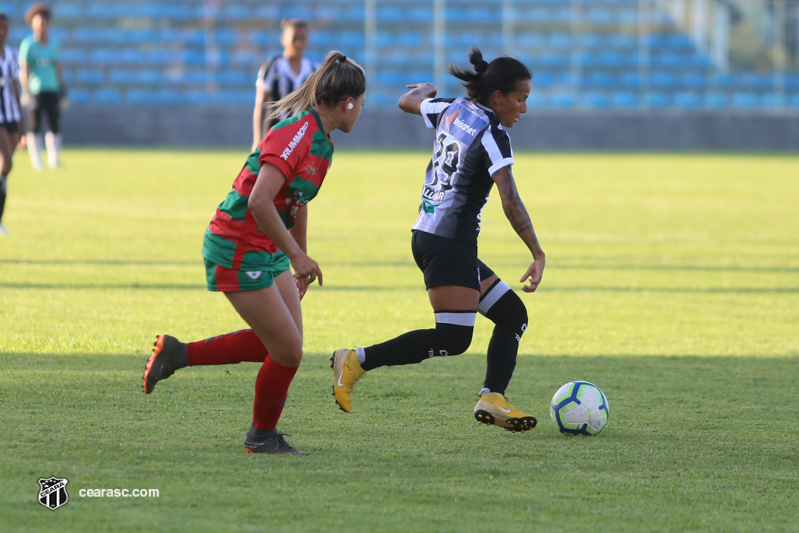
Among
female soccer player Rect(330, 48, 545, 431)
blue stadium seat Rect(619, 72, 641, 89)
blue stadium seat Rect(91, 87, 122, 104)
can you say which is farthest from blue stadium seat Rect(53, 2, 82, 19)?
female soccer player Rect(330, 48, 545, 431)

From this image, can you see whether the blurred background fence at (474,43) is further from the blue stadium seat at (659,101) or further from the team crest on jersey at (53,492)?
the team crest on jersey at (53,492)

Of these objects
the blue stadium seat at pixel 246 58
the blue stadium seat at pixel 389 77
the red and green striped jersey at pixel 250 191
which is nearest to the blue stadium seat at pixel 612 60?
the blue stadium seat at pixel 389 77

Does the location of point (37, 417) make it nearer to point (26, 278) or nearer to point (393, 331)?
point (393, 331)

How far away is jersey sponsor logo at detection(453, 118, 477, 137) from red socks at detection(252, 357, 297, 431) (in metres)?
1.35

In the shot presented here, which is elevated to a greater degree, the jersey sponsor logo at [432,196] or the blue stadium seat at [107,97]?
the jersey sponsor logo at [432,196]

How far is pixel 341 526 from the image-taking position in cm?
338

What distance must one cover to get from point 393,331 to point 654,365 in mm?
1834

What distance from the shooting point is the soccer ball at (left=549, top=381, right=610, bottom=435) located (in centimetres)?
476

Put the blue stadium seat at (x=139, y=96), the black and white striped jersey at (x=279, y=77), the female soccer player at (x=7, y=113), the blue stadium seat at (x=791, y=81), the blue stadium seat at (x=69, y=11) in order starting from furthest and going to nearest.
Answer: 1. the blue stadium seat at (x=69, y=11)
2. the blue stadium seat at (x=791, y=81)
3. the blue stadium seat at (x=139, y=96)
4. the black and white striped jersey at (x=279, y=77)
5. the female soccer player at (x=7, y=113)

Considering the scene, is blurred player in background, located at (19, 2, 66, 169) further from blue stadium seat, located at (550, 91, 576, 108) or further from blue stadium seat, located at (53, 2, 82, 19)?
blue stadium seat, located at (550, 91, 576, 108)

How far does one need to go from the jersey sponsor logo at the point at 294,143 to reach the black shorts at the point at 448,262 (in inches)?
40.2

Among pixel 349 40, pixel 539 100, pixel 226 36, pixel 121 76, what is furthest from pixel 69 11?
pixel 539 100

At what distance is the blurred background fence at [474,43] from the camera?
110 ft

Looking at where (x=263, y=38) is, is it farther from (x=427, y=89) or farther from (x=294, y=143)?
(x=294, y=143)
